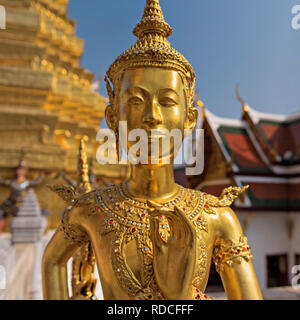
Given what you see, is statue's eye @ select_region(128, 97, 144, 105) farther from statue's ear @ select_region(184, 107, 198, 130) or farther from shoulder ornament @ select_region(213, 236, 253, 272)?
shoulder ornament @ select_region(213, 236, 253, 272)

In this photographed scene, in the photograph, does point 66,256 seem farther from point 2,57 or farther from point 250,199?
point 2,57

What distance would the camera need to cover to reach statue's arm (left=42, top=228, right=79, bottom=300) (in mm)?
1240

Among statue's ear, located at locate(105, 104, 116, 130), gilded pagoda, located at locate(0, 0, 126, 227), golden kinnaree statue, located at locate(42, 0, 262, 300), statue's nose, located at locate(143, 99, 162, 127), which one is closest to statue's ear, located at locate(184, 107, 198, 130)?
golden kinnaree statue, located at locate(42, 0, 262, 300)

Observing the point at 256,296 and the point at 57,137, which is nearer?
the point at 256,296

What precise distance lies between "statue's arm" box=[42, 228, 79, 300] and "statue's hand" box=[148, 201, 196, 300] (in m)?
0.45

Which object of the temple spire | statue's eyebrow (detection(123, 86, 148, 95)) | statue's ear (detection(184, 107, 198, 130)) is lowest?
the temple spire

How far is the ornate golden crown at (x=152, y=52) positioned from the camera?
116cm

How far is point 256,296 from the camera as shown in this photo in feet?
3.76

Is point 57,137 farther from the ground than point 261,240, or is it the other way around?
point 57,137

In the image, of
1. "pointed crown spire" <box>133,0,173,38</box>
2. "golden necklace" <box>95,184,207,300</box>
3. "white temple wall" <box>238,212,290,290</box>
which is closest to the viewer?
"golden necklace" <box>95,184,207,300</box>

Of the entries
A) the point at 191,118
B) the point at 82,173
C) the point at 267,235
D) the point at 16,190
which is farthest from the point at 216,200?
the point at 16,190

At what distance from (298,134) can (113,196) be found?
654 centimetres

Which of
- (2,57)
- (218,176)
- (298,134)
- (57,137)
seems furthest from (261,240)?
(2,57)

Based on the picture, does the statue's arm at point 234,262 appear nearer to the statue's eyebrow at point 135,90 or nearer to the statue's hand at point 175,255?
the statue's hand at point 175,255
